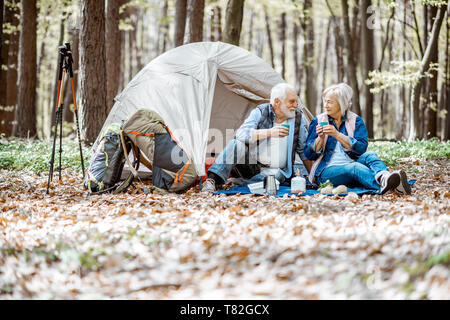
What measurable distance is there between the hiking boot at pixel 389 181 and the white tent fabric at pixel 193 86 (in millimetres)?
1957

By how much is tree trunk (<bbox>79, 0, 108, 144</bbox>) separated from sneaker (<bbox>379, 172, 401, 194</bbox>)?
509 cm

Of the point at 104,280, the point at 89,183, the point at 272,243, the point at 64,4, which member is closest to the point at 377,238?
the point at 272,243

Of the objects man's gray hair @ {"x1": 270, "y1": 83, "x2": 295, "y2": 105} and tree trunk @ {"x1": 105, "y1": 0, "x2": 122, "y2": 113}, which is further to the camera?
tree trunk @ {"x1": 105, "y1": 0, "x2": 122, "y2": 113}

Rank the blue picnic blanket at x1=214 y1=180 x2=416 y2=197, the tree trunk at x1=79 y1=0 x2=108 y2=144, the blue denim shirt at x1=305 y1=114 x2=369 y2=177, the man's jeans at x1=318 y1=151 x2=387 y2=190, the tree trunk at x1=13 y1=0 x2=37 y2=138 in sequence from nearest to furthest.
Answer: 1. the blue picnic blanket at x1=214 y1=180 x2=416 y2=197
2. the man's jeans at x1=318 y1=151 x2=387 y2=190
3. the blue denim shirt at x1=305 y1=114 x2=369 y2=177
4. the tree trunk at x1=79 y1=0 x2=108 y2=144
5. the tree trunk at x1=13 y1=0 x2=37 y2=138

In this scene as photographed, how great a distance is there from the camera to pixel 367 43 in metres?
11.2

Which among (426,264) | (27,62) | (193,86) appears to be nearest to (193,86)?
(193,86)

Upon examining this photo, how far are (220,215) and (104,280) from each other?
1.21 m

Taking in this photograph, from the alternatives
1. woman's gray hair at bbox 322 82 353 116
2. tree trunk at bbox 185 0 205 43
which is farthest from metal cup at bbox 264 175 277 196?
tree trunk at bbox 185 0 205 43

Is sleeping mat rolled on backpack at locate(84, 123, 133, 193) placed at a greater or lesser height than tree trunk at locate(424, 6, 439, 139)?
lesser

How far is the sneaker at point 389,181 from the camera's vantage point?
3.83 m

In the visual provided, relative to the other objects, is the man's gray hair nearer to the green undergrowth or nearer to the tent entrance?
the tent entrance

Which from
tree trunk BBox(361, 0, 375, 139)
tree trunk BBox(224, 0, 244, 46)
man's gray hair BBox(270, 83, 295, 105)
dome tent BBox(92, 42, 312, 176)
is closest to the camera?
man's gray hair BBox(270, 83, 295, 105)

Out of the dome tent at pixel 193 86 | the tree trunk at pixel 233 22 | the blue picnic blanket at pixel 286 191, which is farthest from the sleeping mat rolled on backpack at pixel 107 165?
the tree trunk at pixel 233 22

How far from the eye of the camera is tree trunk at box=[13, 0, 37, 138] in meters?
9.58
